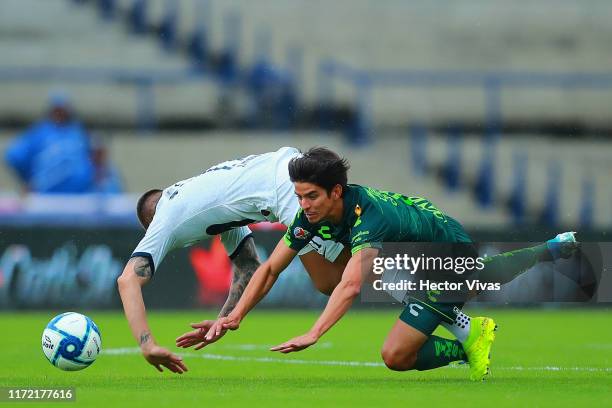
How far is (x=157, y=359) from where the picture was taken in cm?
820

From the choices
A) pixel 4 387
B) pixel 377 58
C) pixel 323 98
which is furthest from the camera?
pixel 377 58

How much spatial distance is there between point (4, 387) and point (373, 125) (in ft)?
46.0

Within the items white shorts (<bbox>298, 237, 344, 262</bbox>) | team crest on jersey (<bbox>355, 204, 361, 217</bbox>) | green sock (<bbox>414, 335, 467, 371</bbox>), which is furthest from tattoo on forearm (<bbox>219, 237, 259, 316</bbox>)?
team crest on jersey (<bbox>355, 204, 361, 217</bbox>)

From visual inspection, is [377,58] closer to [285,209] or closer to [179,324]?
[179,324]

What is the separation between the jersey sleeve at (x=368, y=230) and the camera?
7.96m

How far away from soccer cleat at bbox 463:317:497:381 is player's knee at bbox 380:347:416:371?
1.24ft

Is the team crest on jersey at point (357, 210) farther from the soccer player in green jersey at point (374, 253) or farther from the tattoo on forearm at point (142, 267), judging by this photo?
the tattoo on forearm at point (142, 267)

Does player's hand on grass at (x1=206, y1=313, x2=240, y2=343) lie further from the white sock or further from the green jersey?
the white sock

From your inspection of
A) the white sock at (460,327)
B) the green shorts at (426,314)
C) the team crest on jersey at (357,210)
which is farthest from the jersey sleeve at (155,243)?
the white sock at (460,327)

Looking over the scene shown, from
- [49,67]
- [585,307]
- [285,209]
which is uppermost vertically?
[285,209]

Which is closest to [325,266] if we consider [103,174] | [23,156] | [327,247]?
[327,247]

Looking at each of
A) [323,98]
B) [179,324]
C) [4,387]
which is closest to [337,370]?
[4,387]

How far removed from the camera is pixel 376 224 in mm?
8047

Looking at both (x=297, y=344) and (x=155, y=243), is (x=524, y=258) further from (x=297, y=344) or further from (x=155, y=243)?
(x=155, y=243)
